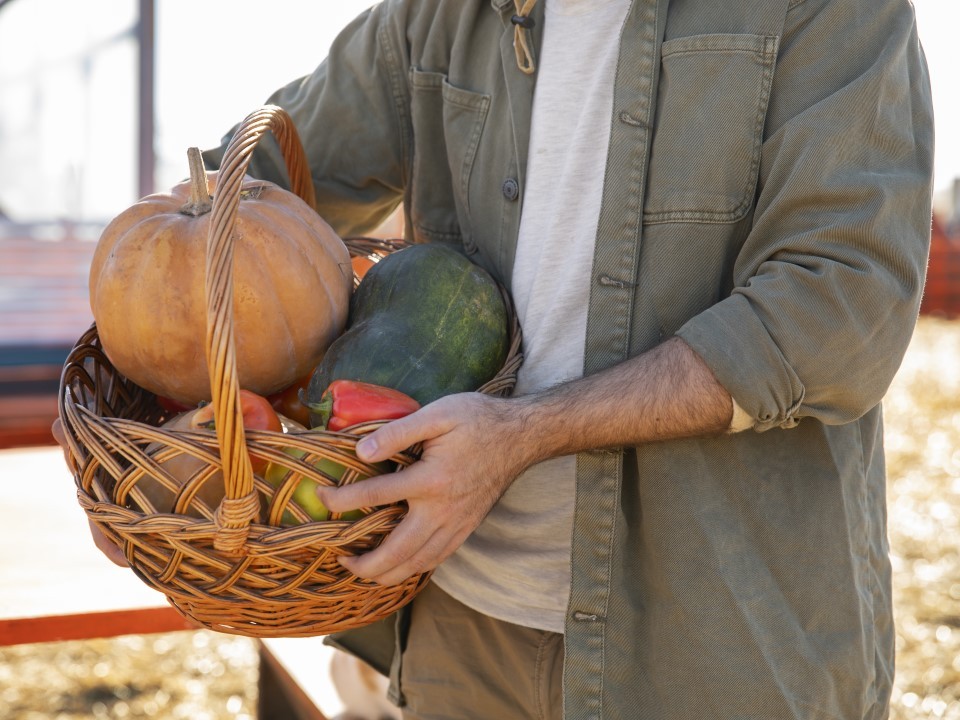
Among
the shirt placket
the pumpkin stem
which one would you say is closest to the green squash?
the shirt placket

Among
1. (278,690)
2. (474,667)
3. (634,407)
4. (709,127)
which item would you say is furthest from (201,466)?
(278,690)

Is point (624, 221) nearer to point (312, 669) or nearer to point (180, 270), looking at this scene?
point (180, 270)

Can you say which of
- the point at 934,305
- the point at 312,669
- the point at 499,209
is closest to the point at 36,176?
the point at 312,669

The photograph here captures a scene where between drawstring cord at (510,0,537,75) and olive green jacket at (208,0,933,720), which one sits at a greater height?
drawstring cord at (510,0,537,75)

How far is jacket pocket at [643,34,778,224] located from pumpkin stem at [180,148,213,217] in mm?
674

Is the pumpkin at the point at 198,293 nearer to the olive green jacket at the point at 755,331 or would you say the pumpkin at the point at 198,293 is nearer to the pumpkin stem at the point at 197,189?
the pumpkin stem at the point at 197,189

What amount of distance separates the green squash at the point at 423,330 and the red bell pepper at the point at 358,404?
0.08 m

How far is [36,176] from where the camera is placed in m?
5.27

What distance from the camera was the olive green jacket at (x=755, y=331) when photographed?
1320 millimetres

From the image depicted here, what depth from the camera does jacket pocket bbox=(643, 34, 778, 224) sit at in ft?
4.59

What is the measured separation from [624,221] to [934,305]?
1199cm

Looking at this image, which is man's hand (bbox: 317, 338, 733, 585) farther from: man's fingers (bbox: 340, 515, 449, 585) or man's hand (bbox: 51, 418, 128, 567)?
man's hand (bbox: 51, 418, 128, 567)

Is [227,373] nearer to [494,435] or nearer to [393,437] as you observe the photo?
[393,437]

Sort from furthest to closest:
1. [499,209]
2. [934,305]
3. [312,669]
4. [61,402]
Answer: [934,305] < [312,669] < [499,209] < [61,402]
